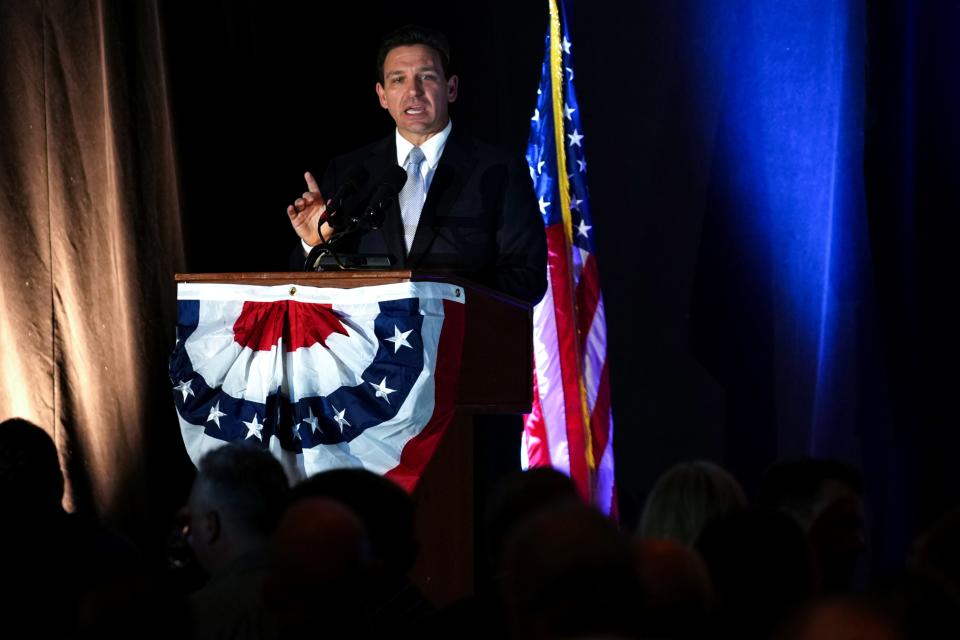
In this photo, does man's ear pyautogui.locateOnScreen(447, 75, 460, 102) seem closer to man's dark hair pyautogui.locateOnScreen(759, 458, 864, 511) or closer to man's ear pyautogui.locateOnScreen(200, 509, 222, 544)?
man's dark hair pyautogui.locateOnScreen(759, 458, 864, 511)

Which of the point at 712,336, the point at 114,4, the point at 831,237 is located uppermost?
the point at 114,4

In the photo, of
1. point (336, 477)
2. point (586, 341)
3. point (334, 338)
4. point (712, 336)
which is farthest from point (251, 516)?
point (712, 336)

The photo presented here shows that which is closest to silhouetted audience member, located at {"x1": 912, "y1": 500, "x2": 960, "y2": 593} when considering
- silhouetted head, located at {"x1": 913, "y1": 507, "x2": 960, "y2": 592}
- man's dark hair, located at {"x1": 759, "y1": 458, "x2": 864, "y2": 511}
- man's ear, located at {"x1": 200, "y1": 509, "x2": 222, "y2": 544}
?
silhouetted head, located at {"x1": 913, "y1": 507, "x2": 960, "y2": 592}

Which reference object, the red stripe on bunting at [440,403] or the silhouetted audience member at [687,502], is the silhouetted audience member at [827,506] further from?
the red stripe on bunting at [440,403]

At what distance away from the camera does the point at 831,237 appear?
5.21 m

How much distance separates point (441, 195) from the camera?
440 cm

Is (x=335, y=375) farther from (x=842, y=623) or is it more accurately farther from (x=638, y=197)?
(x=638, y=197)

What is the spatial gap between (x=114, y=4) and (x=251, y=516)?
3.13m

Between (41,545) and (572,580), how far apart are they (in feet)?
5.48

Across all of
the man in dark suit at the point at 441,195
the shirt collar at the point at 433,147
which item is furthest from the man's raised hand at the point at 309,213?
the shirt collar at the point at 433,147

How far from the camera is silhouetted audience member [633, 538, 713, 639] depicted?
5.76 feet

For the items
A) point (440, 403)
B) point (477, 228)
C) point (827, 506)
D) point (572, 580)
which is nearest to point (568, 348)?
point (477, 228)

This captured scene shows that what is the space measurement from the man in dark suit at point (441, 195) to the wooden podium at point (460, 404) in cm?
27

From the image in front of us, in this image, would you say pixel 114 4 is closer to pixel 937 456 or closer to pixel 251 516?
pixel 251 516
